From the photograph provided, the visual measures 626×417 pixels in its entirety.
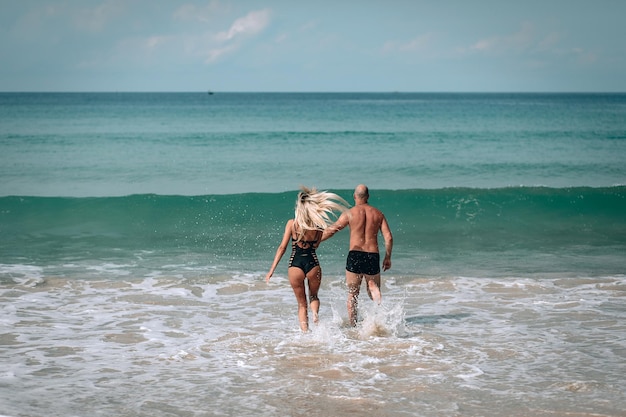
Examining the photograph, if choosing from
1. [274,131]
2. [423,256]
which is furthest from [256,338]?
[274,131]

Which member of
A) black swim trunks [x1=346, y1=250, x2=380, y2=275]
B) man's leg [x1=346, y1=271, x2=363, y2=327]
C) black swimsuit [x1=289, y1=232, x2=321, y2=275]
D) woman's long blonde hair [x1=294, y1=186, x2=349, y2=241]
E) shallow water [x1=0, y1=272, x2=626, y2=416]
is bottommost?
shallow water [x1=0, y1=272, x2=626, y2=416]

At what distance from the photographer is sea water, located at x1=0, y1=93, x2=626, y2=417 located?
6.52m

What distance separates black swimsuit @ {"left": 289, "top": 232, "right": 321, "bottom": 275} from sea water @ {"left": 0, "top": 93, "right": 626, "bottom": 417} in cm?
73

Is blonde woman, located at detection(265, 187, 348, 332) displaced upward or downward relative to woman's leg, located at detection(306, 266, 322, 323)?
upward

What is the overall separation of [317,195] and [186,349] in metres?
2.27

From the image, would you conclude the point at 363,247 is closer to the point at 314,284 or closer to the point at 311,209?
the point at 314,284

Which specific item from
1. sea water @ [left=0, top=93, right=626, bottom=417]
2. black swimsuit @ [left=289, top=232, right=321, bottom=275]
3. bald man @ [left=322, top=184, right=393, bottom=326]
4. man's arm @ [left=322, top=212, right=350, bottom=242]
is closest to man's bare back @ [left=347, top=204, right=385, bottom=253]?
bald man @ [left=322, top=184, right=393, bottom=326]

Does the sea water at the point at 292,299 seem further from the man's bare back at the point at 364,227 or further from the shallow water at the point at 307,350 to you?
the man's bare back at the point at 364,227

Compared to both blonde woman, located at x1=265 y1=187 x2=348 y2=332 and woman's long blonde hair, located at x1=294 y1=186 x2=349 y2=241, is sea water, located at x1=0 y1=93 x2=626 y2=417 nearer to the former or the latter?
blonde woman, located at x1=265 y1=187 x2=348 y2=332

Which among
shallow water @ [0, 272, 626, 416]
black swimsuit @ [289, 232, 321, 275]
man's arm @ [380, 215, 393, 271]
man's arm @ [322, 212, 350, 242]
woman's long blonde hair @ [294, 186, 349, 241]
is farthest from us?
man's arm @ [380, 215, 393, 271]

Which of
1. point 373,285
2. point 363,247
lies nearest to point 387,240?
point 363,247

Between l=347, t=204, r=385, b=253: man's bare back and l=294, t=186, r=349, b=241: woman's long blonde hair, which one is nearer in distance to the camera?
l=294, t=186, r=349, b=241: woman's long blonde hair

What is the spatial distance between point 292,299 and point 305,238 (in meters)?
2.69

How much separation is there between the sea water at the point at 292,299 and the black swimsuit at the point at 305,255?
2.39 ft
